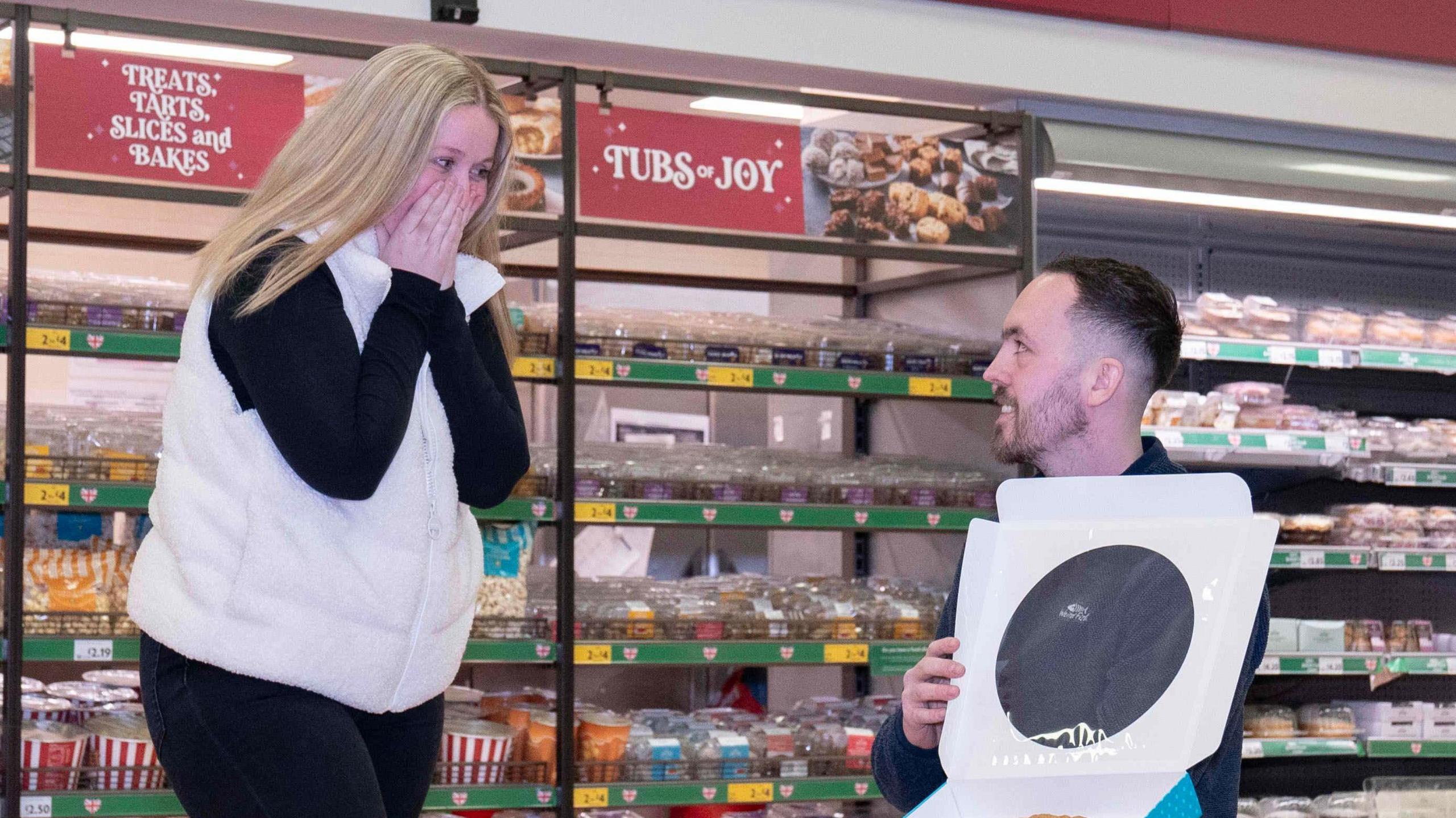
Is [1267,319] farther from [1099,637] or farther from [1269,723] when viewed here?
[1099,637]

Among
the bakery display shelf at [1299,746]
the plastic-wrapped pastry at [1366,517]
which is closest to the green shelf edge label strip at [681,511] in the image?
the bakery display shelf at [1299,746]

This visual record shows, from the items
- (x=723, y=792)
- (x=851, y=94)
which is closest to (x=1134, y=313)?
(x=723, y=792)

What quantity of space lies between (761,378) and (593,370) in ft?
1.59

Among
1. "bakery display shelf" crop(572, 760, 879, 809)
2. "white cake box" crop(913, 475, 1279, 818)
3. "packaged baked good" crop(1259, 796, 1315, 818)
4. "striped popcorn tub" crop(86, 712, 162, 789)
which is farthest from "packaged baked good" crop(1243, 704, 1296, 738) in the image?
"white cake box" crop(913, 475, 1279, 818)

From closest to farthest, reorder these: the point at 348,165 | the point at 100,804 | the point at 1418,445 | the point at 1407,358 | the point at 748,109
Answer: the point at 348,165 → the point at 100,804 → the point at 1407,358 → the point at 1418,445 → the point at 748,109

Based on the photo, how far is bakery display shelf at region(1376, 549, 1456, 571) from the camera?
5059 millimetres

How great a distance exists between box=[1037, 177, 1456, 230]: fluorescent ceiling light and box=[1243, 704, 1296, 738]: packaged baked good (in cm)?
162

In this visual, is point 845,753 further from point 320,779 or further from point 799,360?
point 320,779

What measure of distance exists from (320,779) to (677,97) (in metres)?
4.77

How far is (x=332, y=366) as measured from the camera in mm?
1848

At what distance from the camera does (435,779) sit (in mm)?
3883

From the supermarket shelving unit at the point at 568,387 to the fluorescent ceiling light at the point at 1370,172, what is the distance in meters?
1.00

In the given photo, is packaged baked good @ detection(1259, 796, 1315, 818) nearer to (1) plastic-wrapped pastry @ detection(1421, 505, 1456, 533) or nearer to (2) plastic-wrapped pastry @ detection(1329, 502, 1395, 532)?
(2) plastic-wrapped pastry @ detection(1329, 502, 1395, 532)

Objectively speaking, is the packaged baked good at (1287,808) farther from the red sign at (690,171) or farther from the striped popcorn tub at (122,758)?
the striped popcorn tub at (122,758)
